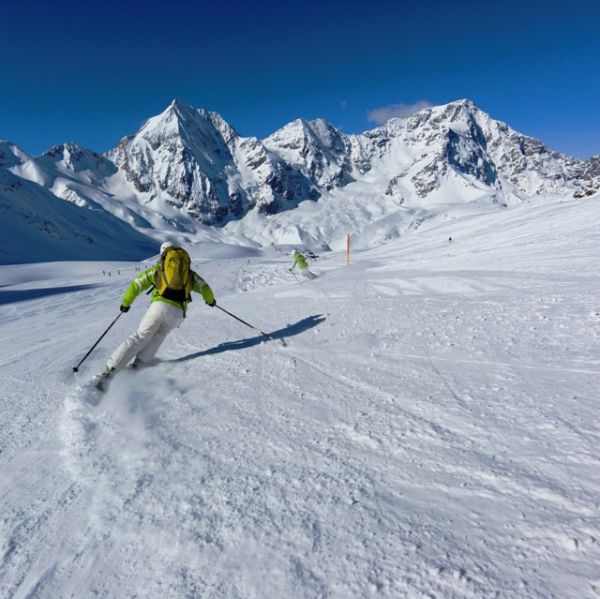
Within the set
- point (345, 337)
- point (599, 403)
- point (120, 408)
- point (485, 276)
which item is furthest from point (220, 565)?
point (485, 276)

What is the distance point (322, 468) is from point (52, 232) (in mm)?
150668

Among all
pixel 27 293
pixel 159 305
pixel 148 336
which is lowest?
pixel 27 293

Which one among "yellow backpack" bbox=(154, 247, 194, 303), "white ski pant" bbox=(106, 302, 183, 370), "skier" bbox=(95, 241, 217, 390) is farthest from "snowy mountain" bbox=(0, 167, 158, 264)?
"white ski pant" bbox=(106, 302, 183, 370)

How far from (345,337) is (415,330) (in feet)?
3.97

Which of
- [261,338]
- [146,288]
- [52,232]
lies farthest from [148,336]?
[52,232]

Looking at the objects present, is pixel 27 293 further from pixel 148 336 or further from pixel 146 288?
pixel 148 336

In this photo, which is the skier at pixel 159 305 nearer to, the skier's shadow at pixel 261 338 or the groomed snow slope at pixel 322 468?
the groomed snow slope at pixel 322 468

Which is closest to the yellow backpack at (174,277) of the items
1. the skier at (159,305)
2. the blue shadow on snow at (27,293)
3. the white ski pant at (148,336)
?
the skier at (159,305)

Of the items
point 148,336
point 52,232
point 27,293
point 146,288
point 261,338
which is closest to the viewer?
point 148,336

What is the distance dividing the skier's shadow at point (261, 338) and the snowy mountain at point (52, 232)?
9705 cm

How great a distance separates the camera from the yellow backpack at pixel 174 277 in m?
6.66

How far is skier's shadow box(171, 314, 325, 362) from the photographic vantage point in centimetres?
704

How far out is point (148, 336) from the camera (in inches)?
256

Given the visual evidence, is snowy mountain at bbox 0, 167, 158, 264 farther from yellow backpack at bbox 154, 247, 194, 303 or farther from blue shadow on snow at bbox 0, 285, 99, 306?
yellow backpack at bbox 154, 247, 194, 303
